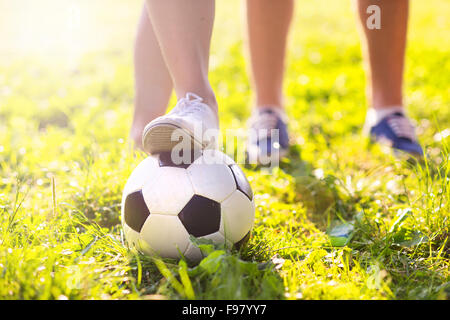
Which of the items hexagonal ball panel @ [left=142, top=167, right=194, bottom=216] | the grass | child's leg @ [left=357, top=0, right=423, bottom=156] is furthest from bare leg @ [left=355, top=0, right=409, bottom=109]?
hexagonal ball panel @ [left=142, top=167, right=194, bottom=216]

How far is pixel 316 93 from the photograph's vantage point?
189 inches

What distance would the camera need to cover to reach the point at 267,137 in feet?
11.1

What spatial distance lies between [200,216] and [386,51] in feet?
7.57

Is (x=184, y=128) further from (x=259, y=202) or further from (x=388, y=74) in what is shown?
(x=388, y=74)

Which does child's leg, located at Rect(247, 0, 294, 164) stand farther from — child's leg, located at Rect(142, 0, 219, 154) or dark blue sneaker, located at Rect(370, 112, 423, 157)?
child's leg, located at Rect(142, 0, 219, 154)

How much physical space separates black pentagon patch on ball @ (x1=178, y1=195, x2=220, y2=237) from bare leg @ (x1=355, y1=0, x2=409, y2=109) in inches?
84.2

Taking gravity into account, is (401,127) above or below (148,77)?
below

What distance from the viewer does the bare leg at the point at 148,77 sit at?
9.27ft

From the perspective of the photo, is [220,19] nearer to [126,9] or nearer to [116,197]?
[126,9]

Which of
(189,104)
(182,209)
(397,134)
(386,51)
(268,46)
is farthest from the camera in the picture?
(268,46)

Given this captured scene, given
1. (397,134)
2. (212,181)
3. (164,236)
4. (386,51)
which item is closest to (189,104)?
(212,181)

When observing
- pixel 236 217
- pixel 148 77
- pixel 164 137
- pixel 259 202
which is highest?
pixel 148 77
